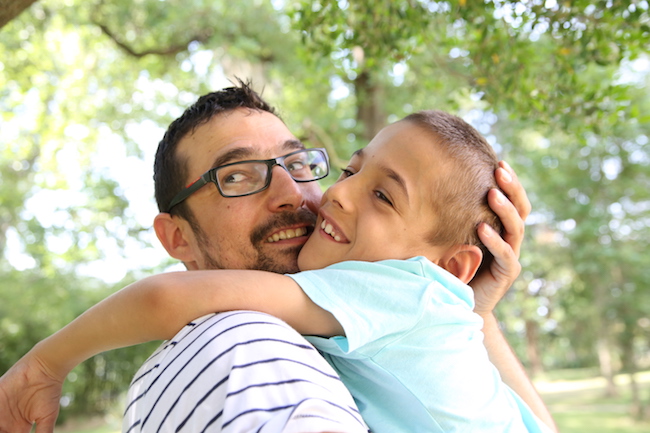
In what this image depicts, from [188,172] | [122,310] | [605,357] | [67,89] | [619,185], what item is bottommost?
[605,357]

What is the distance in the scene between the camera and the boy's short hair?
1.66 m

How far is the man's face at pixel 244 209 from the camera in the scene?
6.63 feet

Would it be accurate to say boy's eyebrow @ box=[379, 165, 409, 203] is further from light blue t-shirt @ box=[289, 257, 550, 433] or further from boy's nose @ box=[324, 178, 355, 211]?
light blue t-shirt @ box=[289, 257, 550, 433]

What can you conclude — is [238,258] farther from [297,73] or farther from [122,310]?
[297,73]

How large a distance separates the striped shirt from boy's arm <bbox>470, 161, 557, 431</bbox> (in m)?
0.80

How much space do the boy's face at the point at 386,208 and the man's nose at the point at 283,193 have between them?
0.24 m

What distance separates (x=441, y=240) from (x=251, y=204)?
2.46 ft

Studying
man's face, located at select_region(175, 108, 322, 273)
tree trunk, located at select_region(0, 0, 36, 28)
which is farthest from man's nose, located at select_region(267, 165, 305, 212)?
tree trunk, located at select_region(0, 0, 36, 28)

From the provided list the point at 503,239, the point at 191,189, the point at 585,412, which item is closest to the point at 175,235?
the point at 191,189

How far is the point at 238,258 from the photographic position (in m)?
2.05

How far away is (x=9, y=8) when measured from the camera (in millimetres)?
→ 2062

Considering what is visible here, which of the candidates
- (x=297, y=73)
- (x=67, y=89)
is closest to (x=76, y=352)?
(x=297, y=73)

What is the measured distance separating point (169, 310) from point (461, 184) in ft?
3.02

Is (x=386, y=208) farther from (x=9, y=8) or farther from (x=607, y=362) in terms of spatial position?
(x=607, y=362)
